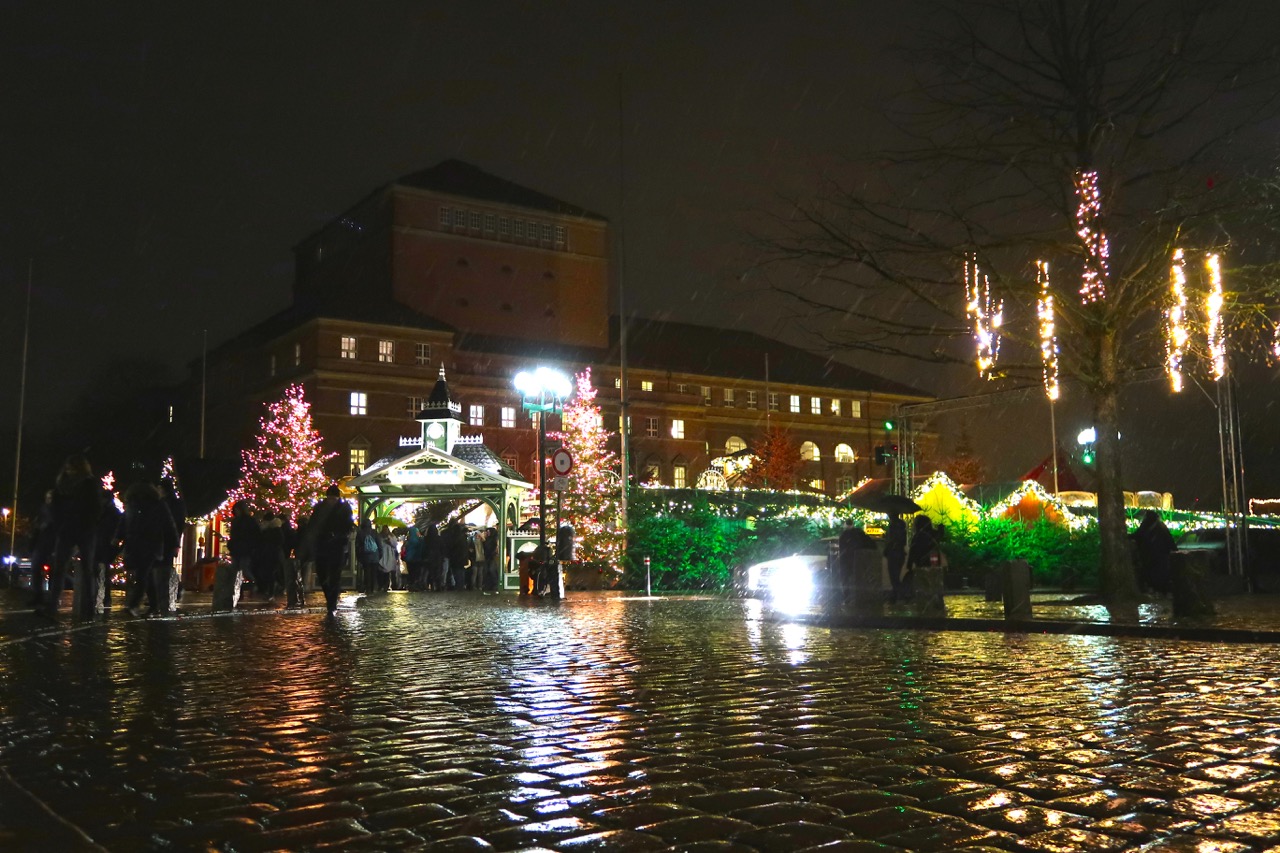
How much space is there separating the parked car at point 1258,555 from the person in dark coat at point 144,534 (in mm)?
18516

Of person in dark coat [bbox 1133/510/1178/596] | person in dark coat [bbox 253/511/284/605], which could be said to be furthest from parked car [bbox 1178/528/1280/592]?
person in dark coat [bbox 253/511/284/605]

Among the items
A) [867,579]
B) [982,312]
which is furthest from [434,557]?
[982,312]

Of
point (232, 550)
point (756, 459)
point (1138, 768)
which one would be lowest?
point (1138, 768)

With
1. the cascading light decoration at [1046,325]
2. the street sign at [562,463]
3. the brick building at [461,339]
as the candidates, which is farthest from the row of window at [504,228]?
the cascading light decoration at [1046,325]

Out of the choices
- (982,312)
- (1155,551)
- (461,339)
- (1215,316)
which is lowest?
(1155,551)

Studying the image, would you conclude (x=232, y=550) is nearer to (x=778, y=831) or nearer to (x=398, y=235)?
(x=778, y=831)

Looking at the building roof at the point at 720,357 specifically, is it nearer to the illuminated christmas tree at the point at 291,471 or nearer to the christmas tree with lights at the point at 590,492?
the illuminated christmas tree at the point at 291,471

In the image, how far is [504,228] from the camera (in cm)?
8212

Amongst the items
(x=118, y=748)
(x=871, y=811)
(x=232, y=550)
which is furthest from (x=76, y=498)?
(x=871, y=811)

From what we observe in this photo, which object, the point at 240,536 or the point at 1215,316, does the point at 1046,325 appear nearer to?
the point at 1215,316

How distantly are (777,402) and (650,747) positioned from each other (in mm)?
93017

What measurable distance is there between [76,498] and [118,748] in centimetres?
872

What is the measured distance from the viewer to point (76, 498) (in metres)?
13.9

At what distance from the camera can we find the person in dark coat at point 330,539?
58.2 feet
